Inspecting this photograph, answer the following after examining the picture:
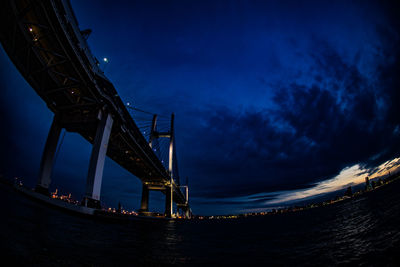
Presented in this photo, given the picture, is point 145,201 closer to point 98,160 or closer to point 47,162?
point 47,162

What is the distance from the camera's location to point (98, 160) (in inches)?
542

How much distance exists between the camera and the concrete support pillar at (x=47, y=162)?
1416 cm

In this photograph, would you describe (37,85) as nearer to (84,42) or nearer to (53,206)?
(84,42)

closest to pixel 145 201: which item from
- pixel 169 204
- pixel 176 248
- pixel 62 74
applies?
pixel 169 204

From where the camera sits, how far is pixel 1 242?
80.4 inches

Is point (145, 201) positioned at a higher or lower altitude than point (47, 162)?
lower

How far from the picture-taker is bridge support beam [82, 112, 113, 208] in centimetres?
1240

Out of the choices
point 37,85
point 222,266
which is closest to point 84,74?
point 37,85

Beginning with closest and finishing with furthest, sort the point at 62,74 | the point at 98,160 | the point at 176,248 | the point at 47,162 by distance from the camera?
the point at 176,248 → the point at 62,74 → the point at 98,160 → the point at 47,162

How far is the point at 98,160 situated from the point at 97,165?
1.40ft

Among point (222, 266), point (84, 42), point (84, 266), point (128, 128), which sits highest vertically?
point (84, 42)

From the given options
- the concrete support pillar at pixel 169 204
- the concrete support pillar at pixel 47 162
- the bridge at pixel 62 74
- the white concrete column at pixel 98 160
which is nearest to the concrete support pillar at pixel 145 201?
the concrete support pillar at pixel 169 204

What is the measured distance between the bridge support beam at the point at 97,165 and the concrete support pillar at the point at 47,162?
469 centimetres

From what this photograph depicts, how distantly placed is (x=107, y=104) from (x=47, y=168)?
7926 millimetres
